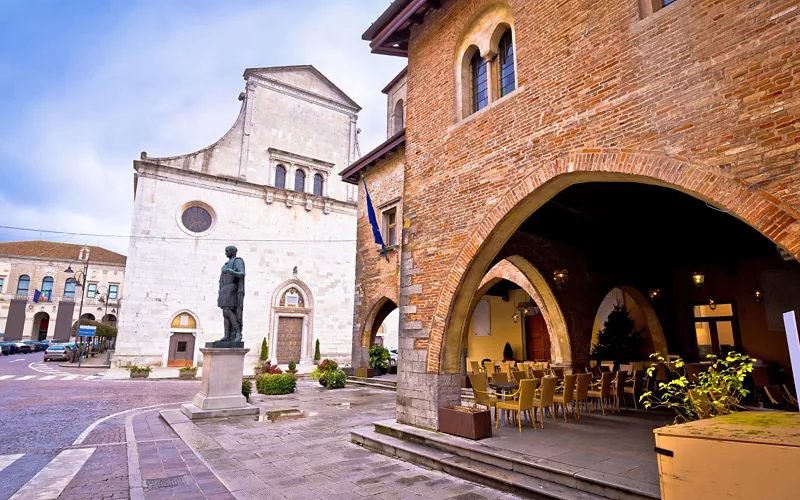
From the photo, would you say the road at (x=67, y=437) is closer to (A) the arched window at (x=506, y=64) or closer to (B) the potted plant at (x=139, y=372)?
(B) the potted plant at (x=139, y=372)

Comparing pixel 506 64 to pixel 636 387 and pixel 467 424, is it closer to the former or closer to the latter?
pixel 467 424

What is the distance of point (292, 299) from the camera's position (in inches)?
974

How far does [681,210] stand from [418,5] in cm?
721

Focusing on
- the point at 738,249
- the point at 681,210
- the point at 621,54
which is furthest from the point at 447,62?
the point at 738,249

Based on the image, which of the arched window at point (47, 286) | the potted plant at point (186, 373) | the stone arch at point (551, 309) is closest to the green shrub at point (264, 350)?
the potted plant at point (186, 373)

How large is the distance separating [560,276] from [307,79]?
21928mm

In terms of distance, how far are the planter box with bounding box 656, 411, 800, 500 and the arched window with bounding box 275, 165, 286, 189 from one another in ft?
79.9

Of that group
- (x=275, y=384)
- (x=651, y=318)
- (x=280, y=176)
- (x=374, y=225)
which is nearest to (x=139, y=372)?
(x=275, y=384)

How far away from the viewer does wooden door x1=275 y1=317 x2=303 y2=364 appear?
78.0 feet

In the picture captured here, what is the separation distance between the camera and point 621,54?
5.27m

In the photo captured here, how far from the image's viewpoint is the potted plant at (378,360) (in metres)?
16.4

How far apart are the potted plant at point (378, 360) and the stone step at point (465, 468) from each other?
30.1 feet

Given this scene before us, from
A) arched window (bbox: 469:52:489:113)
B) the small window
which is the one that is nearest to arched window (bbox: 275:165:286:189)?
the small window

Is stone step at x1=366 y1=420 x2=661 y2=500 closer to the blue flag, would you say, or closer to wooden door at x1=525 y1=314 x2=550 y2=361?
the blue flag
